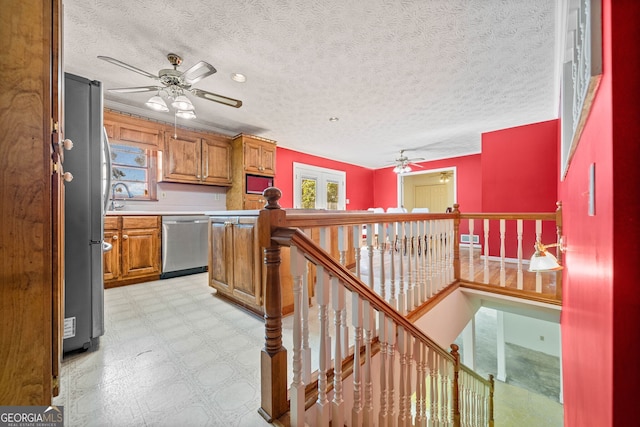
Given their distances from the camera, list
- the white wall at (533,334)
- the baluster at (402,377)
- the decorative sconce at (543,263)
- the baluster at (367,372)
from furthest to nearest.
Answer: the white wall at (533,334) → the decorative sconce at (543,263) → the baluster at (402,377) → the baluster at (367,372)

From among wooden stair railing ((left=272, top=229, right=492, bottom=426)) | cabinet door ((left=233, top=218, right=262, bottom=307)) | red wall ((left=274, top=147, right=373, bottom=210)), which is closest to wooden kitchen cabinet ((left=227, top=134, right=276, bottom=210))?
red wall ((left=274, top=147, right=373, bottom=210))

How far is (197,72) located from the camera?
1995mm

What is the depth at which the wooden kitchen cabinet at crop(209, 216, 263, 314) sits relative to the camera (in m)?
2.02

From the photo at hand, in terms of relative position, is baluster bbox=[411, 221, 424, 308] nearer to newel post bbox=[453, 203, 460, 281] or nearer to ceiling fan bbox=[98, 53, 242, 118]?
newel post bbox=[453, 203, 460, 281]

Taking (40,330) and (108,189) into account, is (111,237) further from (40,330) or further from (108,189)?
(40,330)

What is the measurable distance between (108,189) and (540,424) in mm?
5584

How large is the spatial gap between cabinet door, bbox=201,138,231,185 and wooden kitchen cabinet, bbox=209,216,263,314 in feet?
5.98

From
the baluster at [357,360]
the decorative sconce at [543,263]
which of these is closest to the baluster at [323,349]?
the baluster at [357,360]

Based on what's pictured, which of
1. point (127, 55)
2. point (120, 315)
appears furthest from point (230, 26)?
point (120, 315)

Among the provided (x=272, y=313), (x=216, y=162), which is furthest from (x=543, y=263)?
(x=216, y=162)

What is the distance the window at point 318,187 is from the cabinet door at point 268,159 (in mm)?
1009

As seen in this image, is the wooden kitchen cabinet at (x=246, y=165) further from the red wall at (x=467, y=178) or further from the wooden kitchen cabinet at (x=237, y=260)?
the red wall at (x=467, y=178)

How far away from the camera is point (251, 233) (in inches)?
81.3

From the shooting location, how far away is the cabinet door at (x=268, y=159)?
448cm
